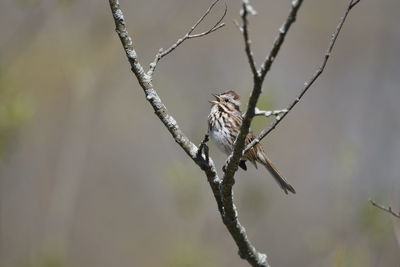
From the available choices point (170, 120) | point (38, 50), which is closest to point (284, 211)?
point (38, 50)

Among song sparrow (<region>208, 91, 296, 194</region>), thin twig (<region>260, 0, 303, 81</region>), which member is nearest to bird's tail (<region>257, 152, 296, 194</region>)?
song sparrow (<region>208, 91, 296, 194</region>)

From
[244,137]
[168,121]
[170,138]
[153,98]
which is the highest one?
[170,138]

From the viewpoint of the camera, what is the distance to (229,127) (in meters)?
6.39

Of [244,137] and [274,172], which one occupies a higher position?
[274,172]

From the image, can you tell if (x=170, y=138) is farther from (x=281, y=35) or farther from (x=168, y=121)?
(x=281, y=35)

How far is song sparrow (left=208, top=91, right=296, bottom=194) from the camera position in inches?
249

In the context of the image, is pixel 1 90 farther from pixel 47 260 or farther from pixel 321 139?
pixel 321 139

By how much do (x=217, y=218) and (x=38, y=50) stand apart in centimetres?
356

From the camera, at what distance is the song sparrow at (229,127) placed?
632cm

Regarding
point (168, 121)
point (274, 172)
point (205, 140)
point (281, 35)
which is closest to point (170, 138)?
point (274, 172)

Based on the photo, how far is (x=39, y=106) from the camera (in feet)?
38.0

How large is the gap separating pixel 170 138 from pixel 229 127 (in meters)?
4.60

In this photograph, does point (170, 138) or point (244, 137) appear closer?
point (244, 137)

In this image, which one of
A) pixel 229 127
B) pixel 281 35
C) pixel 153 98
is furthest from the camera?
pixel 229 127
